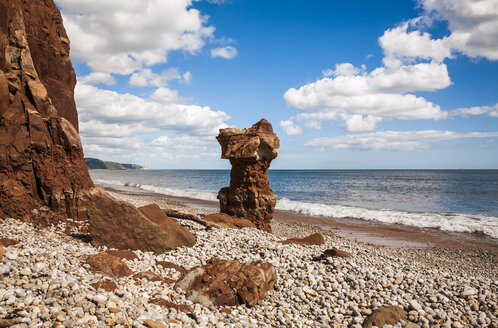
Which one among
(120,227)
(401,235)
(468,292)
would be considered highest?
(120,227)

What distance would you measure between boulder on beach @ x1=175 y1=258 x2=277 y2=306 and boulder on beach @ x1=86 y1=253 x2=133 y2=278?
116 cm

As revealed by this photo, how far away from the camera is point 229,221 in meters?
13.1

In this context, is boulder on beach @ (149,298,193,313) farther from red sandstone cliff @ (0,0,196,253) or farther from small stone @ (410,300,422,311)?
small stone @ (410,300,422,311)

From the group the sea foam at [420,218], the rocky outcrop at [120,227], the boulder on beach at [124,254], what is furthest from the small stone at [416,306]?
the sea foam at [420,218]

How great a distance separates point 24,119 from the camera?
10156mm

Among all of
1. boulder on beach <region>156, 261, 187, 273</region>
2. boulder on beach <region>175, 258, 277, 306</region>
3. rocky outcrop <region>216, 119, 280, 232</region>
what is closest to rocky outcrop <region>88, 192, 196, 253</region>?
boulder on beach <region>156, 261, 187, 273</region>

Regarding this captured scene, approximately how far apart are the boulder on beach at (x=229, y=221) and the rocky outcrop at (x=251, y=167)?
19.5 inches

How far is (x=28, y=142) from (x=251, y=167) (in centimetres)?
798

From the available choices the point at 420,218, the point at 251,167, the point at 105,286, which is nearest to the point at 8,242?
the point at 105,286

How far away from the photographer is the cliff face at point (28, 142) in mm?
9742

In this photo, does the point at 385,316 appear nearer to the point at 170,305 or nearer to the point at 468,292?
the point at 468,292

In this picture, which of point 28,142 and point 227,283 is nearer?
point 227,283

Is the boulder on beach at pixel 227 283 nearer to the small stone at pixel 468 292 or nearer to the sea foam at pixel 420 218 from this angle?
the small stone at pixel 468 292

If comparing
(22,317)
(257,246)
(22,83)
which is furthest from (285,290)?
(22,83)
